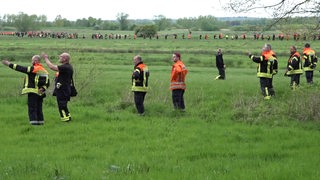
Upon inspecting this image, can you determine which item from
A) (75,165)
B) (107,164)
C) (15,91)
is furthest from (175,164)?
(15,91)

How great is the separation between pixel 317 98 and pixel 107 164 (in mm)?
7140

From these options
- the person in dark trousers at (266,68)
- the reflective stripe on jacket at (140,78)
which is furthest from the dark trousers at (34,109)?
the person in dark trousers at (266,68)

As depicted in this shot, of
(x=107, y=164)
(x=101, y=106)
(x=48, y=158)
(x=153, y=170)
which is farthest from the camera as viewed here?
(x=101, y=106)

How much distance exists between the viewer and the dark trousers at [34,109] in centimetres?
1228

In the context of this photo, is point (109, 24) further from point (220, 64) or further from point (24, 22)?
point (220, 64)

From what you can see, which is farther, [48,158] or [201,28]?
[201,28]

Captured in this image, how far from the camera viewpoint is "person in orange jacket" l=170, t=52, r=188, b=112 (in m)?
14.3

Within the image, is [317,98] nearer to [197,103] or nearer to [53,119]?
[197,103]

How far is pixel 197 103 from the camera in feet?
53.8

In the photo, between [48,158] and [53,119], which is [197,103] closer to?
[53,119]

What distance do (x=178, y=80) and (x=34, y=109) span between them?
4.39m

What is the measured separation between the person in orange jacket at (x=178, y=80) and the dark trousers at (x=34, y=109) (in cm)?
407

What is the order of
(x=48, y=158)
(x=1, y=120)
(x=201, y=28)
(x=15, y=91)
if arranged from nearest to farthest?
1. (x=48, y=158)
2. (x=1, y=120)
3. (x=15, y=91)
4. (x=201, y=28)

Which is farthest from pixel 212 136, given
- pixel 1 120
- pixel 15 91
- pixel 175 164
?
pixel 15 91
